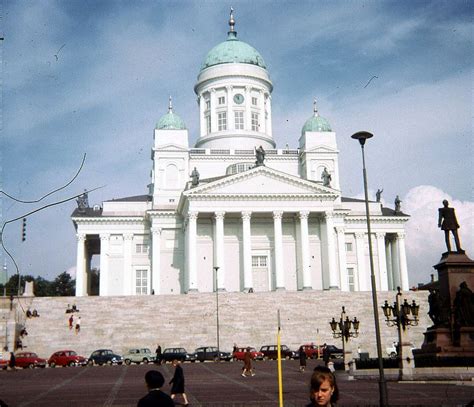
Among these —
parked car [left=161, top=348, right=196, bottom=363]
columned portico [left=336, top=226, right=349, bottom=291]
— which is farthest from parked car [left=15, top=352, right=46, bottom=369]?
columned portico [left=336, top=226, right=349, bottom=291]

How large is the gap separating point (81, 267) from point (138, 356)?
2994 cm

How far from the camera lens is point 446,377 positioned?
23.3 metres

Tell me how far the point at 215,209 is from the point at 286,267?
33.8ft

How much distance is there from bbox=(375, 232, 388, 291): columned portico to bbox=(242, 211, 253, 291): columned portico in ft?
61.5

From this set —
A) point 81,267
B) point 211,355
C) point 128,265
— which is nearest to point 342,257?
point 128,265

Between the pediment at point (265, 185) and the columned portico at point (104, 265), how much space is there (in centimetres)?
1576

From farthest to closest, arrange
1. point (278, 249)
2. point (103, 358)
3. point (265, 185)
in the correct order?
point (265, 185)
point (278, 249)
point (103, 358)

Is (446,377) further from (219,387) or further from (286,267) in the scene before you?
(286,267)

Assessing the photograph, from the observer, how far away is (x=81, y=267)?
234 feet

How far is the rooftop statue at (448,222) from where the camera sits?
2698 centimetres

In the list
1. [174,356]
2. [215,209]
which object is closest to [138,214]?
[215,209]

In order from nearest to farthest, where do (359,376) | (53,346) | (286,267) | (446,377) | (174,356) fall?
(446,377), (359,376), (174,356), (53,346), (286,267)

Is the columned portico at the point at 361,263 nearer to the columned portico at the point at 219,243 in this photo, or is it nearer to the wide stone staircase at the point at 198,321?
the wide stone staircase at the point at 198,321

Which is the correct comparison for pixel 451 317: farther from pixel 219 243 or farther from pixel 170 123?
pixel 170 123
